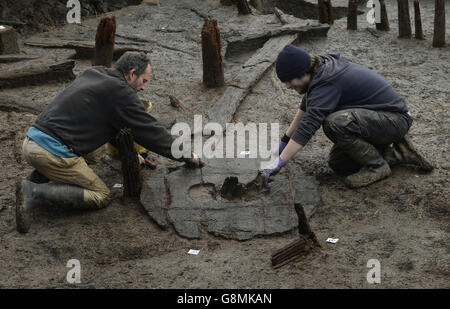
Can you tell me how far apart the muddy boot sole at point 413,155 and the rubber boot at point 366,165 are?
0.22 metres

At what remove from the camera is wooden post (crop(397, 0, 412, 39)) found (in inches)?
337

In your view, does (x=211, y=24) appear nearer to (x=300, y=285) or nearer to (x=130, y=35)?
(x=130, y=35)

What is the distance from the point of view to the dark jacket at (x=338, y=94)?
15.7ft

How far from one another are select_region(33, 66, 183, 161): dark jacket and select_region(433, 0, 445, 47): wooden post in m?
5.10

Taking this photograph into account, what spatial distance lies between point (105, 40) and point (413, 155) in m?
3.82

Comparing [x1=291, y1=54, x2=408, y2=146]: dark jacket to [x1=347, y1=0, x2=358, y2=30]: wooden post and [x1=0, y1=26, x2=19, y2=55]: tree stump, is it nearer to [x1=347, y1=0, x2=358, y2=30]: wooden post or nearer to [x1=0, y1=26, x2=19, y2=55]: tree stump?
[x1=347, y1=0, x2=358, y2=30]: wooden post

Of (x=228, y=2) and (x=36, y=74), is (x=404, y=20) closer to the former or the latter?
(x=228, y=2)

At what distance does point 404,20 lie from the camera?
8.59 metres

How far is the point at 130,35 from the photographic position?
9445 mm

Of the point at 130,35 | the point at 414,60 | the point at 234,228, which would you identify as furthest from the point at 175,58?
the point at 234,228

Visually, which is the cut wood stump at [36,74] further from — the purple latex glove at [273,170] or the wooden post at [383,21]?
the wooden post at [383,21]

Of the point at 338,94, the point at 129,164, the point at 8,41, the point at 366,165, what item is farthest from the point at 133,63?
the point at 8,41

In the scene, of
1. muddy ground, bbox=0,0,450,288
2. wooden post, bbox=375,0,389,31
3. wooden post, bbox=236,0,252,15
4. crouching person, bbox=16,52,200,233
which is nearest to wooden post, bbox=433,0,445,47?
wooden post, bbox=375,0,389,31

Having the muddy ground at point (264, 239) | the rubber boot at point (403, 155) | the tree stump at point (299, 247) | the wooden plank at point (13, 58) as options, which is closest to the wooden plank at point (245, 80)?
the muddy ground at point (264, 239)
